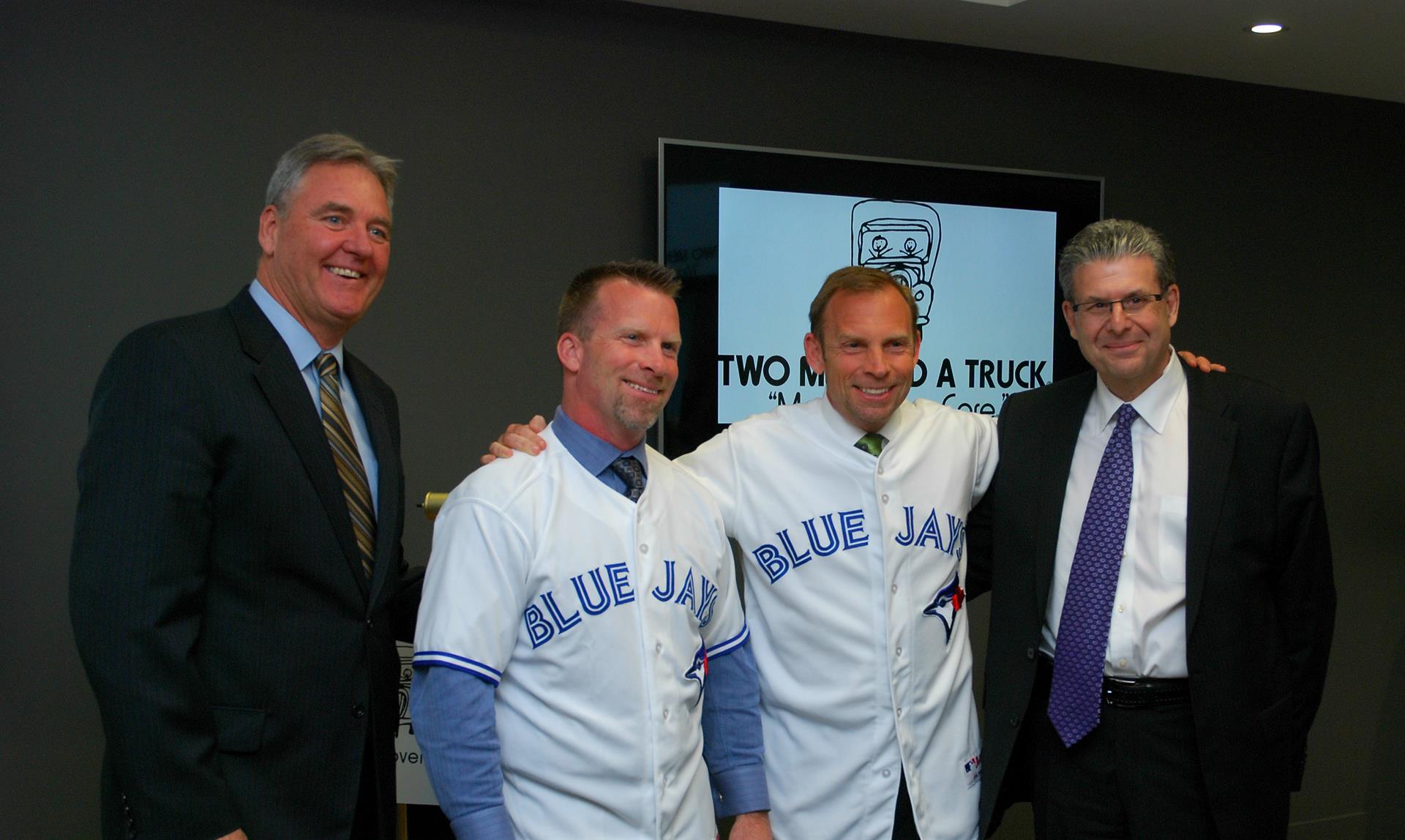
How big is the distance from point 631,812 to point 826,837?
0.53 m

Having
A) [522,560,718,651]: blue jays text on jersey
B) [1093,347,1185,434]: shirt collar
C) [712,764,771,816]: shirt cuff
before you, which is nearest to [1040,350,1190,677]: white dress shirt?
A: [1093,347,1185,434]: shirt collar

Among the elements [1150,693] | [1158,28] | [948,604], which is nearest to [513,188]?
[948,604]

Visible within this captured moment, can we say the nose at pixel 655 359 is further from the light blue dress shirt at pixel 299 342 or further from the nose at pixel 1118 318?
the nose at pixel 1118 318

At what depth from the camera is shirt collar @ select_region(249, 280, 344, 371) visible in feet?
6.20

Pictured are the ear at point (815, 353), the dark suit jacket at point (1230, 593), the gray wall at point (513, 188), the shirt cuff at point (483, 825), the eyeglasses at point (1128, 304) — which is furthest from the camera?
the gray wall at point (513, 188)

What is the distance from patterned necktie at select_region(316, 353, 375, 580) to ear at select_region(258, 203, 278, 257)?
20cm

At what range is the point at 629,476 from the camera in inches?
77.4

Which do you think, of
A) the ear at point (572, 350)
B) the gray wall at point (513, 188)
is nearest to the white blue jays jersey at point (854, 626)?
the ear at point (572, 350)

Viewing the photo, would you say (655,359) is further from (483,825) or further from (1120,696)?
(1120,696)

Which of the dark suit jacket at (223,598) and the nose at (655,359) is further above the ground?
the nose at (655,359)

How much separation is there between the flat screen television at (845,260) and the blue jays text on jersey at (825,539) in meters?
1.29

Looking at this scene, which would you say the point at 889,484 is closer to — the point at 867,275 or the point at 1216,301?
the point at 867,275

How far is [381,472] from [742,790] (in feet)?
2.81

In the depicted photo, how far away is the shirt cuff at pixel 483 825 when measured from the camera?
1729 millimetres
